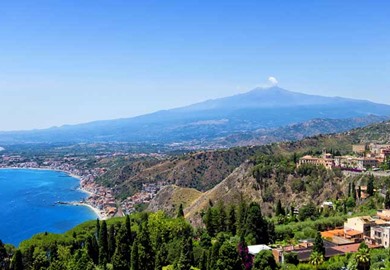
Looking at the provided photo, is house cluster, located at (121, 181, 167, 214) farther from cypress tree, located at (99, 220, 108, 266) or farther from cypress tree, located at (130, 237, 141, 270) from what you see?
cypress tree, located at (130, 237, 141, 270)

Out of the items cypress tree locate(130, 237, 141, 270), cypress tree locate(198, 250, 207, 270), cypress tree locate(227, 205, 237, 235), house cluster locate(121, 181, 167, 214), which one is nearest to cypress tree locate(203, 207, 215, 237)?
cypress tree locate(227, 205, 237, 235)

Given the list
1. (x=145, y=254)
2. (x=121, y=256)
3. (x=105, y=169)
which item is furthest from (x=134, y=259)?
(x=105, y=169)

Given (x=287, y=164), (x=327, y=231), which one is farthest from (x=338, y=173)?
(x=327, y=231)

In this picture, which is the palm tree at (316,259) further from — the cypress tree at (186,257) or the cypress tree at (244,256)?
the cypress tree at (186,257)

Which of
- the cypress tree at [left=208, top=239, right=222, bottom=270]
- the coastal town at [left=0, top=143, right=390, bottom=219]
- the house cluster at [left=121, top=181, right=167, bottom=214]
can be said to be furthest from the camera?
the house cluster at [left=121, top=181, right=167, bottom=214]


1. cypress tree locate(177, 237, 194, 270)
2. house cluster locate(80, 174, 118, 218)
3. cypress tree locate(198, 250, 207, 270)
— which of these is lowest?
house cluster locate(80, 174, 118, 218)

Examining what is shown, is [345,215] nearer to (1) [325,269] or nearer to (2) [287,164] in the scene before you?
(1) [325,269]

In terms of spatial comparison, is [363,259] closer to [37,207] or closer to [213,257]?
[213,257]
